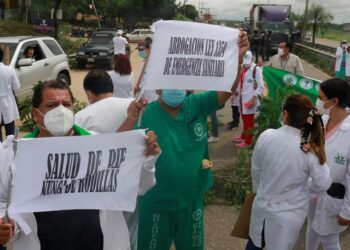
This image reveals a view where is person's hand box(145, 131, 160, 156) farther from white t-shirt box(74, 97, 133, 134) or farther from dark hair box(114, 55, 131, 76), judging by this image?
dark hair box(114, 55, 131, 76)

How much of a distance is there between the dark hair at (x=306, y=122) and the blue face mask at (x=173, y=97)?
79 centimetres

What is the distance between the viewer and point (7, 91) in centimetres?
666

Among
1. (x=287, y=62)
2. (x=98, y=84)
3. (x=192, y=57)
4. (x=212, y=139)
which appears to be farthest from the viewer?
(x=287, y=62)

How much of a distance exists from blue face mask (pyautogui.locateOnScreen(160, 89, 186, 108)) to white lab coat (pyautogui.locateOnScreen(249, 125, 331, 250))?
672mm

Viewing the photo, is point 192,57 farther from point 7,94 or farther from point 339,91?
point 7,94

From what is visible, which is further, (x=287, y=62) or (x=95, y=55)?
(x=95, y=55)

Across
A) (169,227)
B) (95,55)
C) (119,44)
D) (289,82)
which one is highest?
(119,44)

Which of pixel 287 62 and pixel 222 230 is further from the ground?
pixel 287 62

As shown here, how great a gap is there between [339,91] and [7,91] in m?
5.01

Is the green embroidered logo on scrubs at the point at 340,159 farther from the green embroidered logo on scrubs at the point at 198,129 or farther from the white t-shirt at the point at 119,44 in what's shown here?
the white t-shirt at the point at 119,44

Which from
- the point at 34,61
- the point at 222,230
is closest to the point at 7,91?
the point at 222,230

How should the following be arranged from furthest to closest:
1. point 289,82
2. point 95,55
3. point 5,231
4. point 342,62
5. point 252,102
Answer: point 95,55 < point 342,62 < point 252,102 < point 289,82 < point 5,231

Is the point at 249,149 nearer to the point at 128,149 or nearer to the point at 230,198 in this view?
the point at 230,198

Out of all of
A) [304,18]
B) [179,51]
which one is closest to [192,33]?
[179,51]
